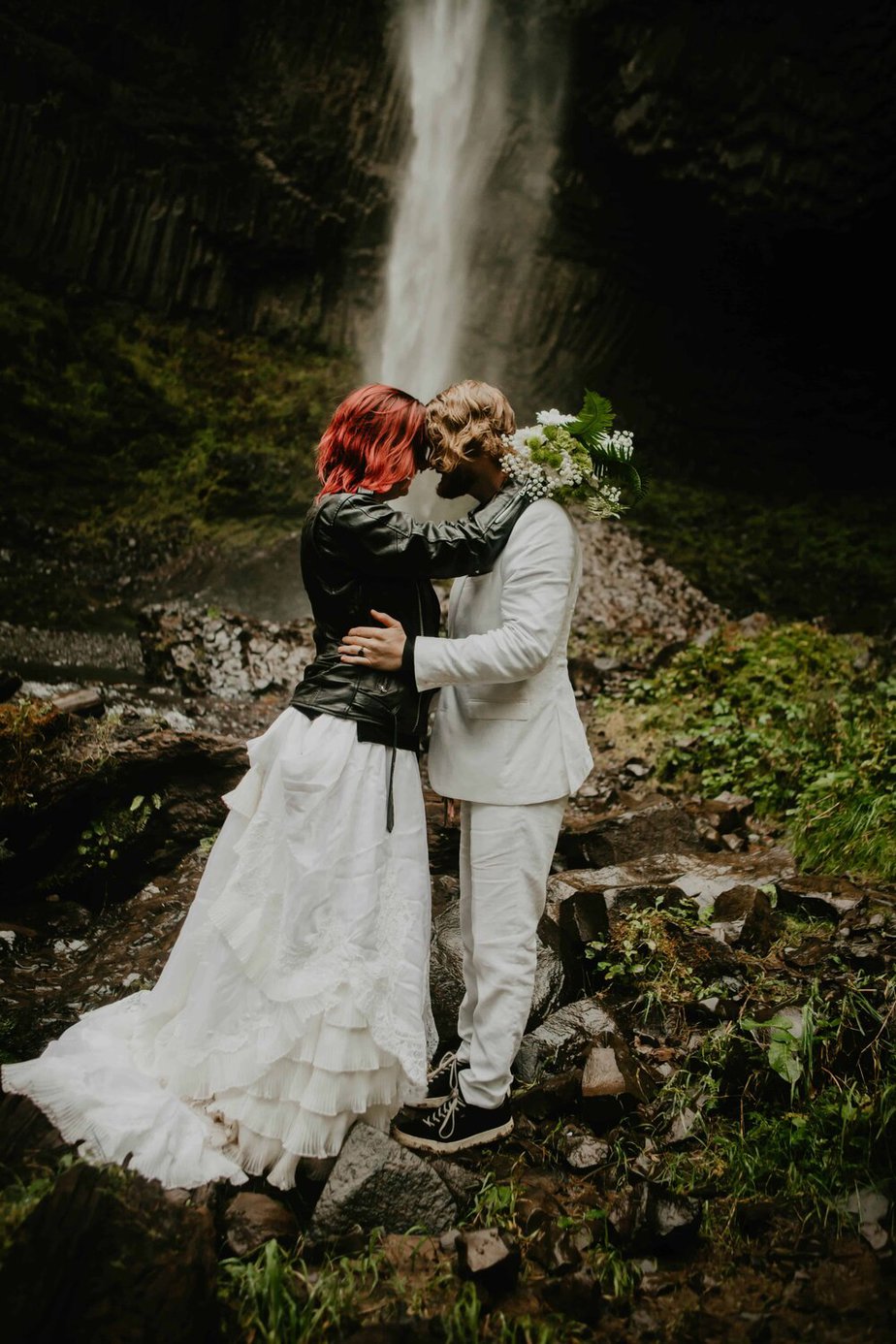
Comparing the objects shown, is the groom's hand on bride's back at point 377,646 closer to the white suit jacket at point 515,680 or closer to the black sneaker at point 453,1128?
the white suit jacket at point 515,680

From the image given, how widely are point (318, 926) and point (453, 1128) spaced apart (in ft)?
2.66

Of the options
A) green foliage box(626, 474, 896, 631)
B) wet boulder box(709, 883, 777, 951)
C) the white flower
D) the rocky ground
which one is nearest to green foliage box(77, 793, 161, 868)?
the rocky ground

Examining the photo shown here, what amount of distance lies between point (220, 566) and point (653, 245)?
770cm

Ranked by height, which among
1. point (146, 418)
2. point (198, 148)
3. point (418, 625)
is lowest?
point (146, 418)

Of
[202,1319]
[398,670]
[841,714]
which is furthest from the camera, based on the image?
[841,714]

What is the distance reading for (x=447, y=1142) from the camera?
2.81 m

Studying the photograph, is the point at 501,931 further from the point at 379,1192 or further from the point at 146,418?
the point at 146,418

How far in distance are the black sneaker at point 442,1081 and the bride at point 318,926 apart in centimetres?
15

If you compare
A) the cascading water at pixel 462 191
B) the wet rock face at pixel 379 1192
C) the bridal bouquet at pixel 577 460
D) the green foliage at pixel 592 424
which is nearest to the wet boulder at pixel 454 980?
the wet rock face at pixel 379 1192

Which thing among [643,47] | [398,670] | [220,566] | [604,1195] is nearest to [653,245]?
[643,47]

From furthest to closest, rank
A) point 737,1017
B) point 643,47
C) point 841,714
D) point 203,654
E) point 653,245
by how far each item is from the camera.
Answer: point 653,245 < point 643,47 < point 203,654 < point 841,714 < point 737,1017

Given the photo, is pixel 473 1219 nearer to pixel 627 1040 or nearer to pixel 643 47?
pixel 627 1040

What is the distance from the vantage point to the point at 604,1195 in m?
2.76

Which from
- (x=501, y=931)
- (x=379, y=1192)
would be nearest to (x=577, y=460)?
(x=501, y=931)
